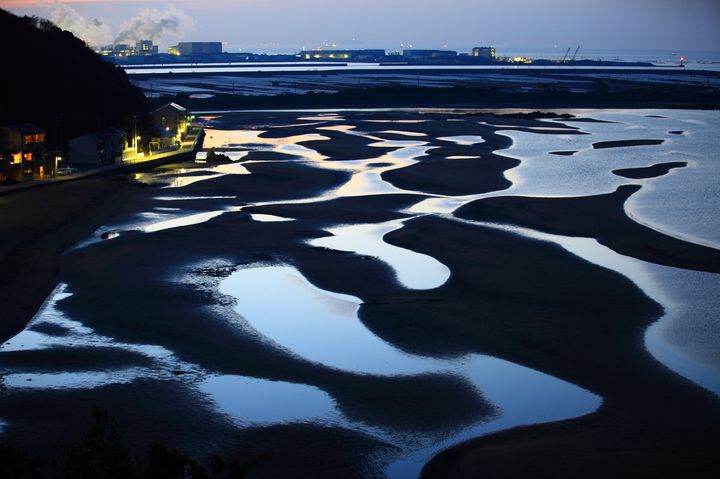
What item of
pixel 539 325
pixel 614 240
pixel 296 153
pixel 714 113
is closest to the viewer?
pixel 539 325

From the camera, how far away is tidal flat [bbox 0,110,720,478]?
1127 centimetres

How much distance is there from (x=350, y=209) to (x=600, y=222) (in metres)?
7.65

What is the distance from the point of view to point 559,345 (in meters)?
14.6

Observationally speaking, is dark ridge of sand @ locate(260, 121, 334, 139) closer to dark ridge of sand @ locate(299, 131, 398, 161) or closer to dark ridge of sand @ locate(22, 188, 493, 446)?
dark ridge of sand @ locate(299, 131, 398, 161)

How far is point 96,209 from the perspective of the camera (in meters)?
27.3

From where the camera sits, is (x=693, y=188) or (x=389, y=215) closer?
(x=389, y=215)

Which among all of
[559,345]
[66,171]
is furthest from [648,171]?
[559,345]

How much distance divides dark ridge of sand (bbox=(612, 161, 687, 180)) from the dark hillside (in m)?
24.4

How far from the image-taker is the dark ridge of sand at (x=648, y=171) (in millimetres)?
35500

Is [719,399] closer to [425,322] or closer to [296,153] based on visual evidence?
[425,322]

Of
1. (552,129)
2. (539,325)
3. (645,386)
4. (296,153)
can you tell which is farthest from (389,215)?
(552,129)

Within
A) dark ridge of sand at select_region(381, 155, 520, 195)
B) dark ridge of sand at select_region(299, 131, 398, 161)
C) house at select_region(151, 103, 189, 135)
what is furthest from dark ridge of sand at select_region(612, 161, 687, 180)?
house at select_region(151, 103, 189, 135)

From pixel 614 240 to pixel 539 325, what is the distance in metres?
8.33

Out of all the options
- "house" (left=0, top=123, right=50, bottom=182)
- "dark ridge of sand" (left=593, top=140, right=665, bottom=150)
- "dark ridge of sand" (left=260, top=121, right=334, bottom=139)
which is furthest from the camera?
"dark ridge of sand" (left=260, top=121, right=334, bottom=139)
